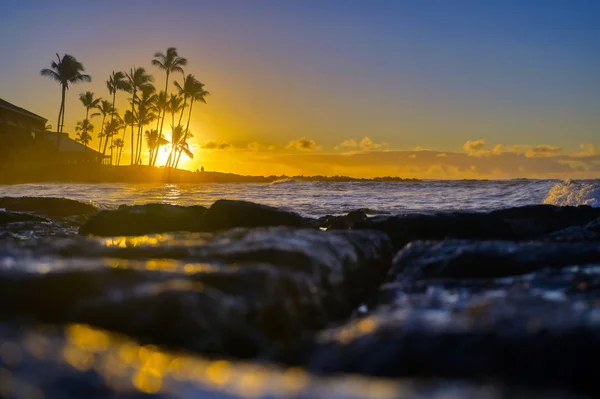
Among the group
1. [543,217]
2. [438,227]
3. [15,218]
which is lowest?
[15,218]

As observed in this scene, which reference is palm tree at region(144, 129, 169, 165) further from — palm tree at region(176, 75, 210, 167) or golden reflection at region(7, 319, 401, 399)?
golden reflection at region(7, 319, 401, 399)

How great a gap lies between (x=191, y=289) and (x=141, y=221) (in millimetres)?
4603

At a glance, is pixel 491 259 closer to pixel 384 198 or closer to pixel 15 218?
pixel 15 218

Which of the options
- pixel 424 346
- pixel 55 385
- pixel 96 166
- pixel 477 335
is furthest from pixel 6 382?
pixel 96 166

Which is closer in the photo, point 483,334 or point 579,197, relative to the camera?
point 483,334

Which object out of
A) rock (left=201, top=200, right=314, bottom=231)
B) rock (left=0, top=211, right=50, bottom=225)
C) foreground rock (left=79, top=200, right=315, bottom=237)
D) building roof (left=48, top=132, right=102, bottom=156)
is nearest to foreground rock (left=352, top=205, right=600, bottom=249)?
rock (left=201, top=200, right=314, bottom=231)

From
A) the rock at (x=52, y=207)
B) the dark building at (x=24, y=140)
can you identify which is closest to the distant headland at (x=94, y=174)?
the dark building at (x=24, y=140)

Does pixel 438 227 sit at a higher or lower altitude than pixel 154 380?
higher

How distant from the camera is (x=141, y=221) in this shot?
6230 mm

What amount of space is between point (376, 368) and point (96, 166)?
Result: 51.2m

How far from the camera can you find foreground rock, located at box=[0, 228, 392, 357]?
1.75 m

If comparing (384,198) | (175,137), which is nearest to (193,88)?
(175,137)

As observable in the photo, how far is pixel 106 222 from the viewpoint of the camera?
632 centimetres

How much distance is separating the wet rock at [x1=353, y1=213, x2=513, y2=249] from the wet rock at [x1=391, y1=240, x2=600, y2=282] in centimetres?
215
